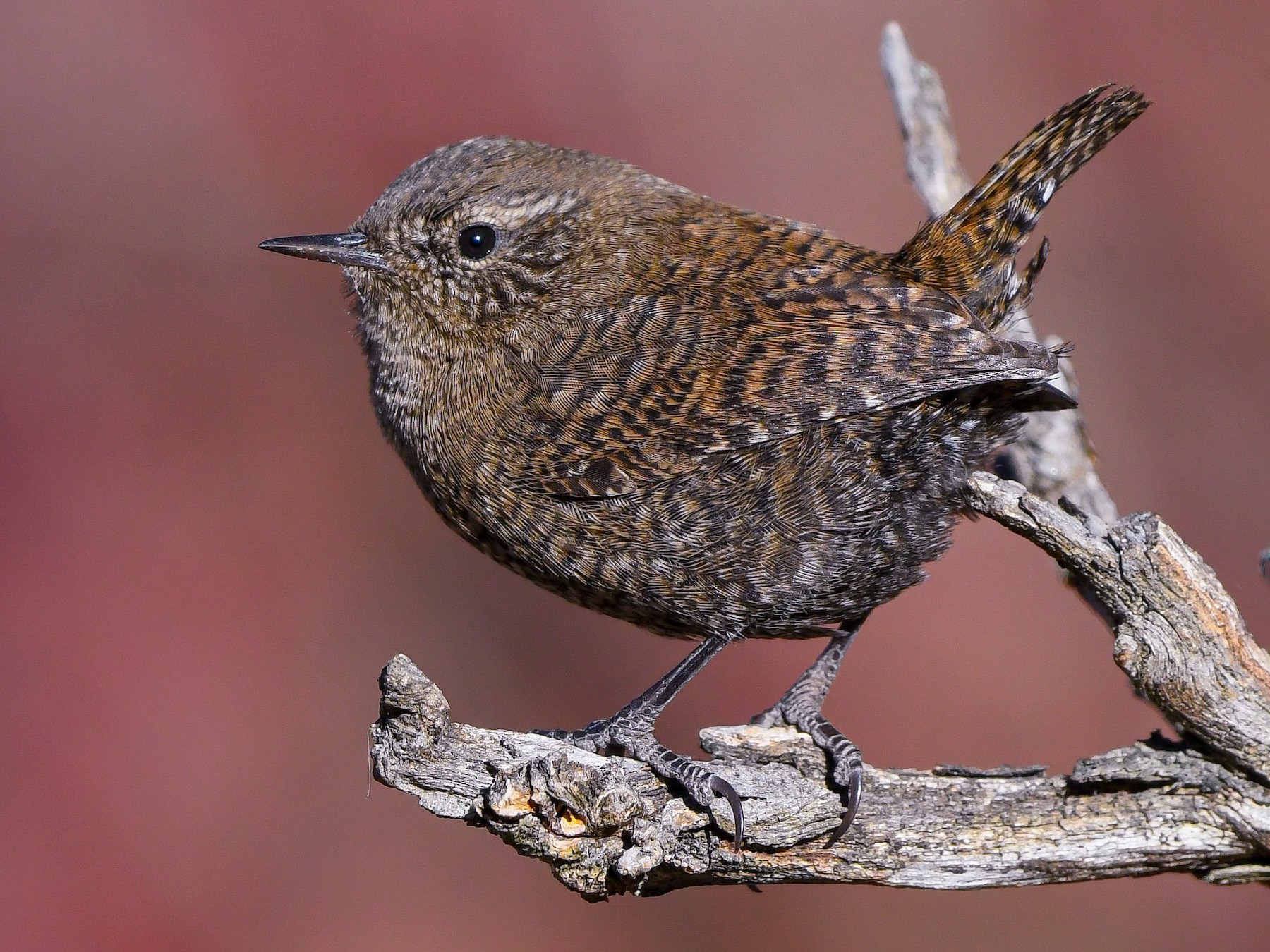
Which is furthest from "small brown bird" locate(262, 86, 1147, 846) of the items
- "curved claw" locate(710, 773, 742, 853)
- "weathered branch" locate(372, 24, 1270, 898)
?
"weathered branch" locate(372, 24, 1270, 898)

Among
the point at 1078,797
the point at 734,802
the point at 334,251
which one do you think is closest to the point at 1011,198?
the point at 1078,797

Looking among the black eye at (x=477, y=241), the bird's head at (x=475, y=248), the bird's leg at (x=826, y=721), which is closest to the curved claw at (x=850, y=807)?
the bird's leg at (x=826, y=721)

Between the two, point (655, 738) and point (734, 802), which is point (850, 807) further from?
point (655, 738)

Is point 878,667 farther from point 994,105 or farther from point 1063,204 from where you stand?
point 994,105

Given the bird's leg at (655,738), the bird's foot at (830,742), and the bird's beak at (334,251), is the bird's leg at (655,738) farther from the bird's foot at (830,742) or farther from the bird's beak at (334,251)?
the bird's beak at (334,251)

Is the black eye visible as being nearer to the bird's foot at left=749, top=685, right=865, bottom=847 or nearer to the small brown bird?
the small brown bird
